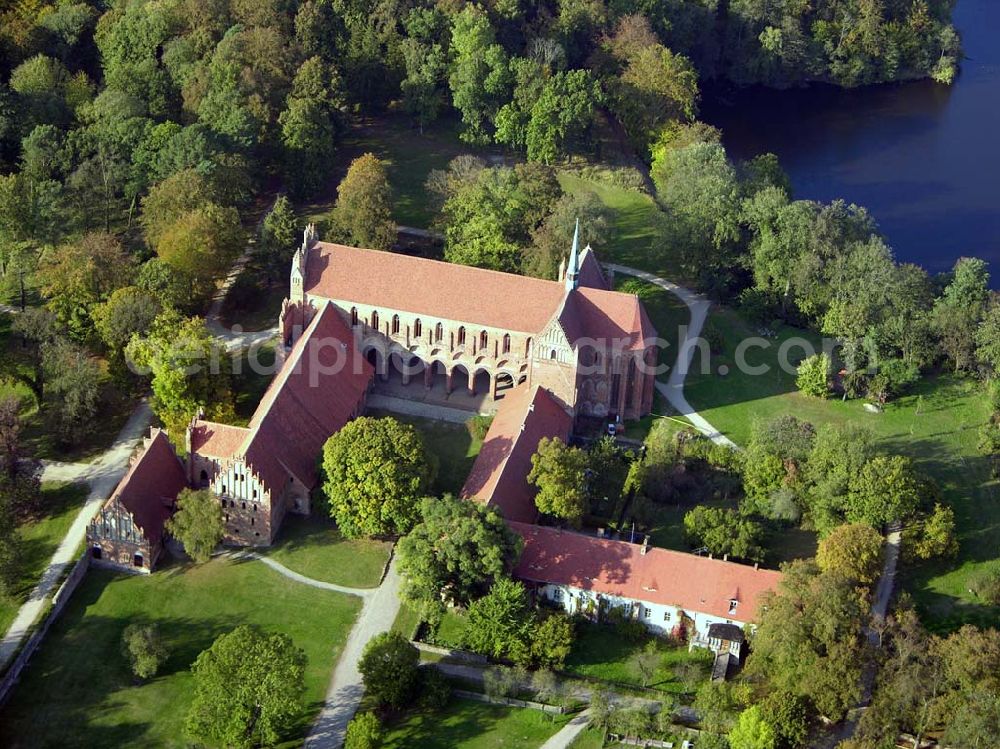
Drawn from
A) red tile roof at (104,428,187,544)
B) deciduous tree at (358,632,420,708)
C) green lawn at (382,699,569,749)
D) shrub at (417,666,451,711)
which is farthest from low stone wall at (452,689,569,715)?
red tile roof at (104,428,187,544)

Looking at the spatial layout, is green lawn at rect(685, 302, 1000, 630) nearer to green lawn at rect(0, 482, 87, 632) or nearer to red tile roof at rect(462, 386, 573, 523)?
red tile roof at rect(462, 386, 573, 523)

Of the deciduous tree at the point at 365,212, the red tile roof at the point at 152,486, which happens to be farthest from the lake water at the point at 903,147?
the red tile roof at the point at 152,486

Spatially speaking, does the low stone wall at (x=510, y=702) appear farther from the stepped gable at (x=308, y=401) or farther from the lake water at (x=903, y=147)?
the lake water at (x=903, y=147)

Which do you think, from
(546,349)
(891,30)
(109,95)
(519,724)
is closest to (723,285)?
(546,349)

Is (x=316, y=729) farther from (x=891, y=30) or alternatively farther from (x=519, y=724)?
(x=891, y=30)

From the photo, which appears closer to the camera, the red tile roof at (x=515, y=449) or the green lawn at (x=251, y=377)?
the red tile roof at (x=515, y=449)

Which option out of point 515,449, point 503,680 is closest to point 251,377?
point 515,449

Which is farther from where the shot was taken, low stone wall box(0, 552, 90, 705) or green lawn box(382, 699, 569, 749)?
low stone wall box(0, 552, 90, 705)
